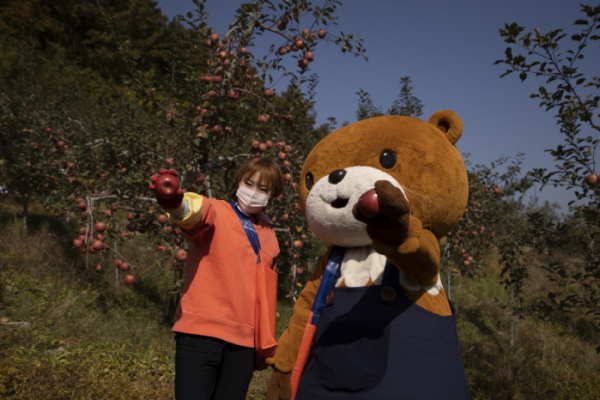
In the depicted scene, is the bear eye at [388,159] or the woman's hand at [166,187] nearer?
the woman's hand at [166,187]

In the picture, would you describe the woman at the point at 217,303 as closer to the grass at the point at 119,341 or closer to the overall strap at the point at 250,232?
the overall strap at the point at 250,232

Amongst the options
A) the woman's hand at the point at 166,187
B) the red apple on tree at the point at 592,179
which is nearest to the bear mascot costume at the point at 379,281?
the woman's hand at the point at 166,187

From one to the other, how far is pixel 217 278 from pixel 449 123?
1404 millimetres

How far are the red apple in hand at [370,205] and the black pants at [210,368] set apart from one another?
116 centimetres

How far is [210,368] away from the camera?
1.69m

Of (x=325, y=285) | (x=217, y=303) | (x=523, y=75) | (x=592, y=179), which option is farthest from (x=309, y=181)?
(x=592, y=179)

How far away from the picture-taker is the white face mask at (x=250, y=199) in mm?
1958

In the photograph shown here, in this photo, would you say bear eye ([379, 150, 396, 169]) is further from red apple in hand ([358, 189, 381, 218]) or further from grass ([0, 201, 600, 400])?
grass ([0, 201, 600, 400])

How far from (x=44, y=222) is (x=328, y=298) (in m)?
7.94

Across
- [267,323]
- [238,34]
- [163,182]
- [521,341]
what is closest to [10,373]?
[267,323]

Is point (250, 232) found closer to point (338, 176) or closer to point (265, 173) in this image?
point (265, 173)

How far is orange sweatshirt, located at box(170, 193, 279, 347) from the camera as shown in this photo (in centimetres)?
169

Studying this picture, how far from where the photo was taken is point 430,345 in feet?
4.27

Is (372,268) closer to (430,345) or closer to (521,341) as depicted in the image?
(430,345)
